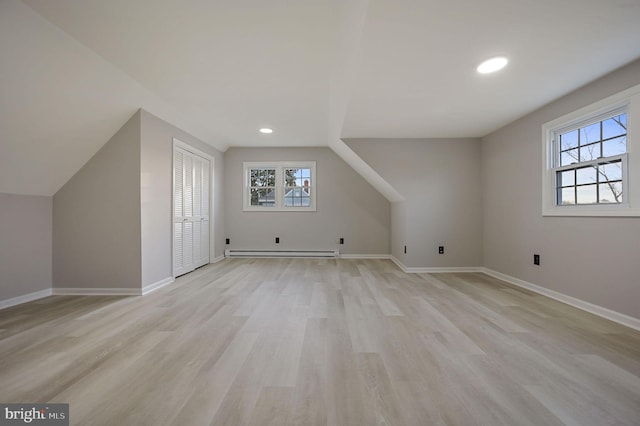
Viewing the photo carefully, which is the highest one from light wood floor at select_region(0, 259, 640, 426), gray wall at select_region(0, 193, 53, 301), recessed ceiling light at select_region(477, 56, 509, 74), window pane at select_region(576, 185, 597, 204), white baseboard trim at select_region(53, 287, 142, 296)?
recessed ceiling light at select_region(477, 56, 509, 74)

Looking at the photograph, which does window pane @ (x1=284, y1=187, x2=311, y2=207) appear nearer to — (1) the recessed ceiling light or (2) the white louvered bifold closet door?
(2) the white louvered bifold closet door

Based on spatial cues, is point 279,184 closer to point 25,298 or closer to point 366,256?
point 366,256

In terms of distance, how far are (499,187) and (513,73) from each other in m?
2.08

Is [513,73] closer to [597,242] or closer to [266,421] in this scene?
[597,242]

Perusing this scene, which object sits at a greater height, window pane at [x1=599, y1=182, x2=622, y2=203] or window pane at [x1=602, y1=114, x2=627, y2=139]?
window pane at [x1=602, y1=114, x2=627, y2=139]

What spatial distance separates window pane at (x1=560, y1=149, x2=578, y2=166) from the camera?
9.93ft

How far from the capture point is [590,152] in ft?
9.40

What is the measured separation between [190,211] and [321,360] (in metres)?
3.61

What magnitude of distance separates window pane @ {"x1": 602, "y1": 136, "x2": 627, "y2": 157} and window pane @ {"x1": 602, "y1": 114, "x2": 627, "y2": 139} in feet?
0.17

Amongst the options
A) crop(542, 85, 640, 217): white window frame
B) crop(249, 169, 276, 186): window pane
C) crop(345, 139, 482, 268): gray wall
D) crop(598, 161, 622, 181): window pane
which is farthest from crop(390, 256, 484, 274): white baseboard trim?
crop(249, 169, 276, 186): window pane

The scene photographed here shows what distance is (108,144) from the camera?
335cm

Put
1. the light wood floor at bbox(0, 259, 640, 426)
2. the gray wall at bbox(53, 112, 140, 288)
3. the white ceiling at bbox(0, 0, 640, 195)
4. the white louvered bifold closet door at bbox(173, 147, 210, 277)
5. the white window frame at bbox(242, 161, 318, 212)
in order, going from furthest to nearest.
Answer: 1. the white window frame at bbox(242, 161, 318, 212)
2. the white louvered bifold closet door at bbox(173, 147, 210, 277)
3. the gray wall at bbox(53, 112, 140, 288)
4. the white ceiling at bbox(0, 0, 640, 195)
5. the light wood floor at bbox(0, 259, 640, 426)

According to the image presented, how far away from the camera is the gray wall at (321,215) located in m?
5.99

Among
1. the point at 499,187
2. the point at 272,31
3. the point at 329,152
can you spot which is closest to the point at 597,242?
the point at 499,187
